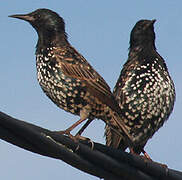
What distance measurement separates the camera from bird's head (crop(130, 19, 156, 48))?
9.84 m

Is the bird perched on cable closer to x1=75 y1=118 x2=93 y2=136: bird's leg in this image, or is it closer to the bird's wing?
x1=75 y1=118 x2=93 y2=136: bird's leg

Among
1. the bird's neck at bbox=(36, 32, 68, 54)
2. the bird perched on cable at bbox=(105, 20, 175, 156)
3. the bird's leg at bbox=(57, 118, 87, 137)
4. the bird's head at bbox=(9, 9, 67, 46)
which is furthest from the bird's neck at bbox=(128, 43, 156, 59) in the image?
the bird's leg at bbox=(57, 118, 87, 137)

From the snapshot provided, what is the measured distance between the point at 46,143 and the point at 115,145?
4.29m

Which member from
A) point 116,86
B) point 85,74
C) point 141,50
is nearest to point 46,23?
point 85,74

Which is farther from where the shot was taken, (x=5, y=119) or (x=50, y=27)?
(x=50, y=27)

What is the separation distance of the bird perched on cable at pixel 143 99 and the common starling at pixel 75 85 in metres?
1.39

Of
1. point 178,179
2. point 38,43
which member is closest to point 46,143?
point 178,179

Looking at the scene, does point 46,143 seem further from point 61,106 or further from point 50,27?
point 50,27

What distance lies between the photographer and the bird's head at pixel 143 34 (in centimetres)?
984

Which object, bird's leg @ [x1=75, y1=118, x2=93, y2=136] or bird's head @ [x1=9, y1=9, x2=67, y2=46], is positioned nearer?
bird's leg @ [x1=75, y1=118, x2=93, y2=136]

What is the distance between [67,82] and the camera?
7512 mm

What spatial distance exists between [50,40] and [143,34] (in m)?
2.21

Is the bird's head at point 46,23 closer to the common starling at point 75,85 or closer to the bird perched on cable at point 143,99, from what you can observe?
the common starling at point 75,85

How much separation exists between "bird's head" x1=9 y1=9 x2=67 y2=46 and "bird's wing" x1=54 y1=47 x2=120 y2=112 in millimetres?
479
